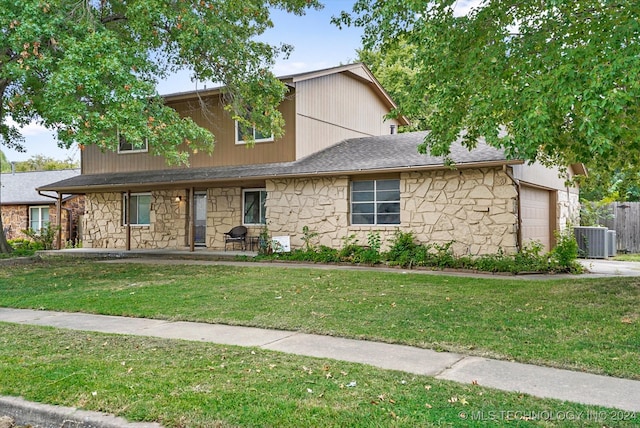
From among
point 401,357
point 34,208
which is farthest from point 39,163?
point 401,357

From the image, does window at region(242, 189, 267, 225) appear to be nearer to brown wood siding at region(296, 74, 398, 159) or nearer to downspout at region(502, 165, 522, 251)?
brown wood siding at region(296, 74, 398, 159)

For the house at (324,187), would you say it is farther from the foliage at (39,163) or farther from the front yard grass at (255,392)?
the foliage at (39,163)

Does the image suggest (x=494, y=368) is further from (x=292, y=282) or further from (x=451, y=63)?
(x=292, y=282)

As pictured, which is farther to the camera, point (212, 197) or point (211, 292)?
point (212, 197)

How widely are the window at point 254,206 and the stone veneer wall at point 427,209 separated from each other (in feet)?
3.30

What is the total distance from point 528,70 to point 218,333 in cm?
517

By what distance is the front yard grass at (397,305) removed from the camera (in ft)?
16.7

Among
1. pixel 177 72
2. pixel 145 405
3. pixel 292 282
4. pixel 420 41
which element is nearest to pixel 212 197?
pixel 177 72

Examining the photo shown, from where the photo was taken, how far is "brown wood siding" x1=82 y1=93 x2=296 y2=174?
15188mm

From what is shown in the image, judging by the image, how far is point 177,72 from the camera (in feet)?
49.1

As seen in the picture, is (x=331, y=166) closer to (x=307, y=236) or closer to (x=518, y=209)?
(x=307, y=236)

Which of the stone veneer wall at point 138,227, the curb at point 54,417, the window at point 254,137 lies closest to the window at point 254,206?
the window at point 254,137

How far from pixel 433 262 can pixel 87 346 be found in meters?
8.58

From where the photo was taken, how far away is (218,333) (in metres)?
5.82
